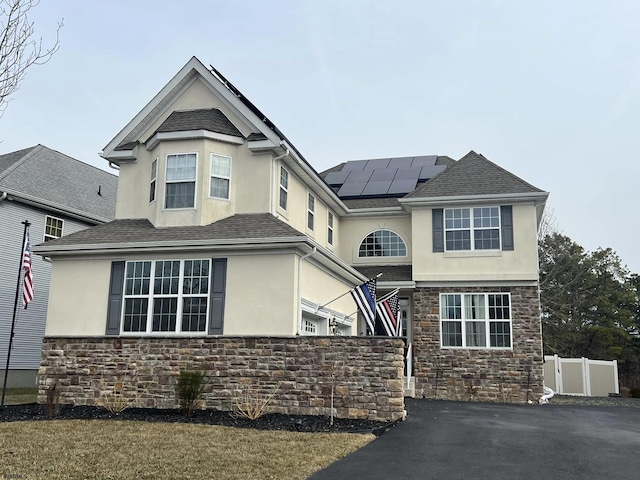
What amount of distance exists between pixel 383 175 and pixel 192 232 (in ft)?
40.1

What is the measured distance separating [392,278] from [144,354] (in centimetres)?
940

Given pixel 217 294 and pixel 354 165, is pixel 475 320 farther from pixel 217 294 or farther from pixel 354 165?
pixel 354 165

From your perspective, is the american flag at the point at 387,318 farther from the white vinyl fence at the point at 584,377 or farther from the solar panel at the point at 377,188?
the white vinyl fence at the point at 584,377

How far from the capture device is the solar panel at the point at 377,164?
26844 millimetres

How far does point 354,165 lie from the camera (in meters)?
27.7

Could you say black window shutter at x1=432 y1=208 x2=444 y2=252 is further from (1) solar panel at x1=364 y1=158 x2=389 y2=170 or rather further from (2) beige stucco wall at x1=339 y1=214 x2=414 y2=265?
(1) solar panel at x1=364 y1=158 x2=389 y2=170

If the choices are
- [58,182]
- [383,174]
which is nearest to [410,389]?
[383,174]

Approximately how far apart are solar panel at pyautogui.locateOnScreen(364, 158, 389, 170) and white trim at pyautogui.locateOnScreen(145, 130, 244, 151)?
11.5 metres

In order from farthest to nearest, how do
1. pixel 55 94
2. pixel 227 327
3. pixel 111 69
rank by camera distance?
pixel 227 327, pixel 111 69, pixel 55 94

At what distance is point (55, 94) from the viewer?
32.6 ft

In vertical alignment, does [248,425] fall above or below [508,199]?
below

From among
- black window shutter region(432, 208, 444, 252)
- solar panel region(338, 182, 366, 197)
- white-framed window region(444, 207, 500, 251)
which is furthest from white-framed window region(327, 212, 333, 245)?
white-framed window region(444, 207, 500, 251)

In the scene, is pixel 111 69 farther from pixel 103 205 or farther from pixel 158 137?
pixel 103 205

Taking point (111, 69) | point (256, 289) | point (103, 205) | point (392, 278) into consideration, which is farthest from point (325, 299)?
point (103, 205)
